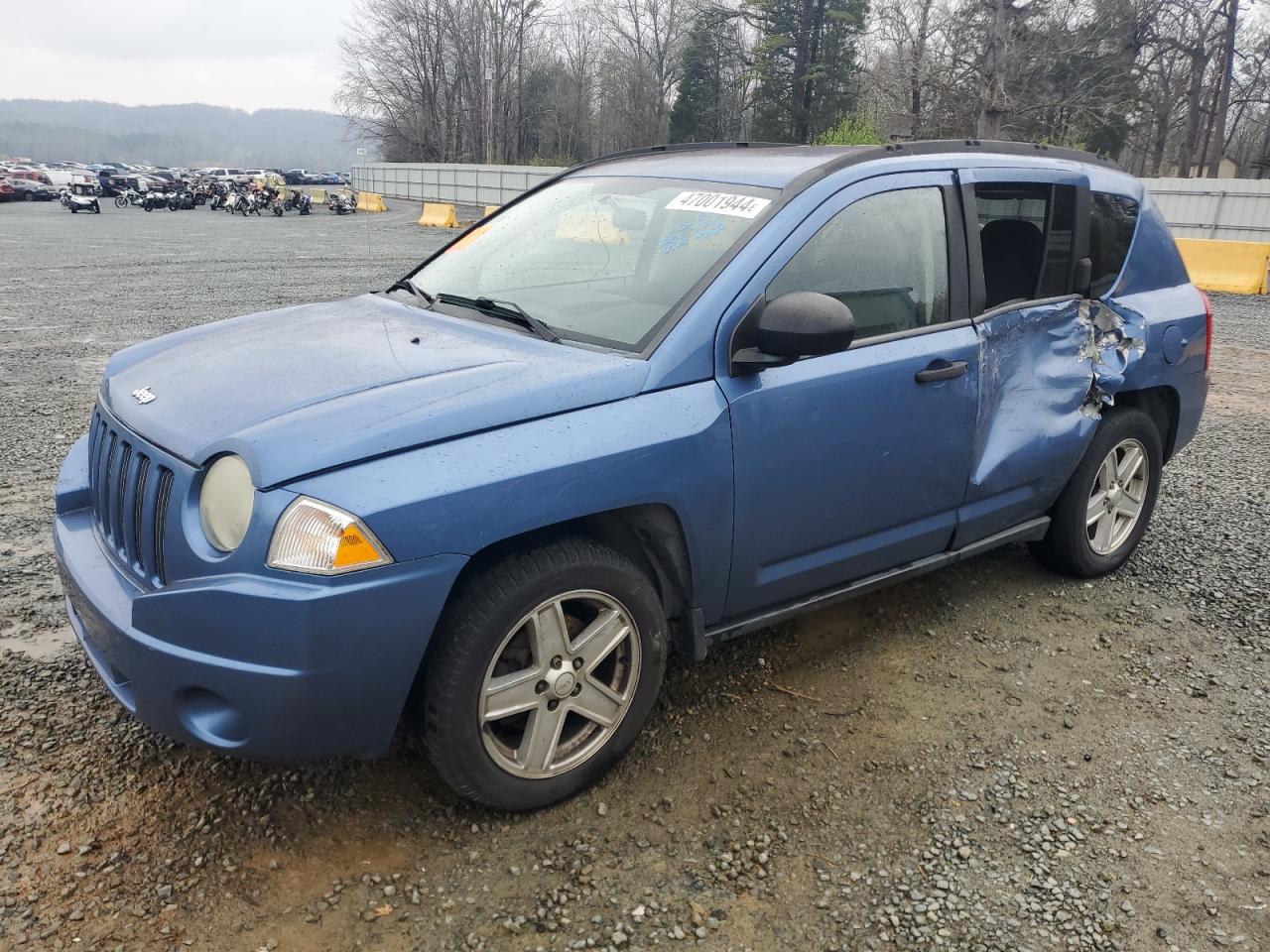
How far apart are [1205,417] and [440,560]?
7.62 metres

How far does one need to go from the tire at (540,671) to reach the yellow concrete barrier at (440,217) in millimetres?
29810

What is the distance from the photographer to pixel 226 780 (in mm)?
2850

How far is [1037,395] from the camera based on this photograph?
12.6 ft

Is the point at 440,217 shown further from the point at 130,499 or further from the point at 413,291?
the point at 130,499

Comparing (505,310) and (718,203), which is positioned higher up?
(718,203)

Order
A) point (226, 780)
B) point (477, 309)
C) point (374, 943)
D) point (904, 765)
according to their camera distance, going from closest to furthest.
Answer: point (374, 943)
point (226, 780)
point (904, 765)
point (477, 309)

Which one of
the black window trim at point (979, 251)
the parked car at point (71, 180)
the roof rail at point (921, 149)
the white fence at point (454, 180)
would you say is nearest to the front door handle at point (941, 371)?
the black window trim at point (979, 251)

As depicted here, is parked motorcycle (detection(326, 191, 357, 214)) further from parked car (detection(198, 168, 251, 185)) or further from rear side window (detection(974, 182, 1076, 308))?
rear side window (detection(974, 182, 1076, 308))

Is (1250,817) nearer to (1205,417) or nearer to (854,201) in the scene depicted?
(854,201)

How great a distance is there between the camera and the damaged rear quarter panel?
365 centimetres

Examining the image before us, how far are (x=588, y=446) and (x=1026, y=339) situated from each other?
2.13 metres

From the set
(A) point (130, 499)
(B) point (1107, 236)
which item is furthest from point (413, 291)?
(B) point (1107, 236)

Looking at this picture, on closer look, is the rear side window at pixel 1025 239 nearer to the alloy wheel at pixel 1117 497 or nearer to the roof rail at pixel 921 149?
the roof rail at pixel 921 149

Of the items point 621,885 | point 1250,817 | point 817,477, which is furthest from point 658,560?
point 1250,817
